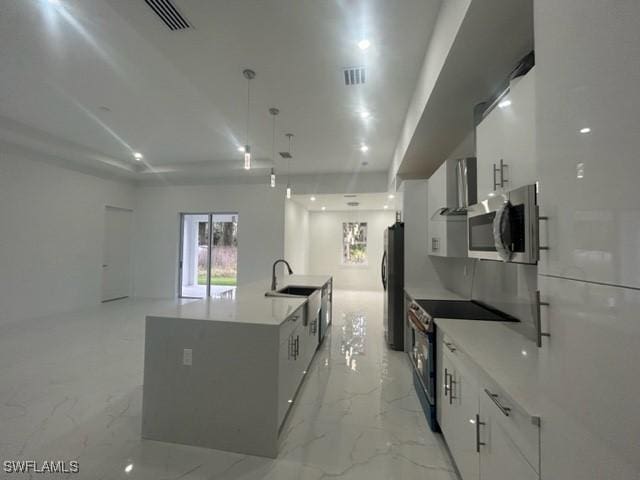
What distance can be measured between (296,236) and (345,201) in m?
1.69

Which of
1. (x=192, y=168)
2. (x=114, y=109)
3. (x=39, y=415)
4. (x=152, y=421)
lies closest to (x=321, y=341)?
(x=152, y=421)

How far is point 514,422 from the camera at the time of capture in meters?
1.00

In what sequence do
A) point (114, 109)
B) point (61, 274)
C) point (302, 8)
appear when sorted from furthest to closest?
point (61, 274) < point (114, 109) < point (302, 8)

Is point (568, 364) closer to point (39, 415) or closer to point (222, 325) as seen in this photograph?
point (222, 325)

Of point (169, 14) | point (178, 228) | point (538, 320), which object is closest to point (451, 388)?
point (538, 320)

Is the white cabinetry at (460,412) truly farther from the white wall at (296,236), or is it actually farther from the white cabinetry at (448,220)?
the white wall at (296,236)

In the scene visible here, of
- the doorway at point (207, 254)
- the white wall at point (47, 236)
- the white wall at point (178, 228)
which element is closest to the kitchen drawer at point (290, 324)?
the white wall at point (178, 228)

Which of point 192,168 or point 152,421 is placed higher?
point 192,168

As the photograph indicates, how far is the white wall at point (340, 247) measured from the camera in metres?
8.53

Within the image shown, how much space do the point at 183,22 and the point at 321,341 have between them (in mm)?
3884

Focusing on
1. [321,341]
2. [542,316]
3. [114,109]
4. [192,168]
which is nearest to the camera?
[542,316]

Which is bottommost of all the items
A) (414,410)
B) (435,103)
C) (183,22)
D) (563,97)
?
(414,410)

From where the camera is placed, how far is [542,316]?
2.81 ft

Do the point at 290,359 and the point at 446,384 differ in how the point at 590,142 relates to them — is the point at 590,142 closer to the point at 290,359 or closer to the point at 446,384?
the point at 446,384
